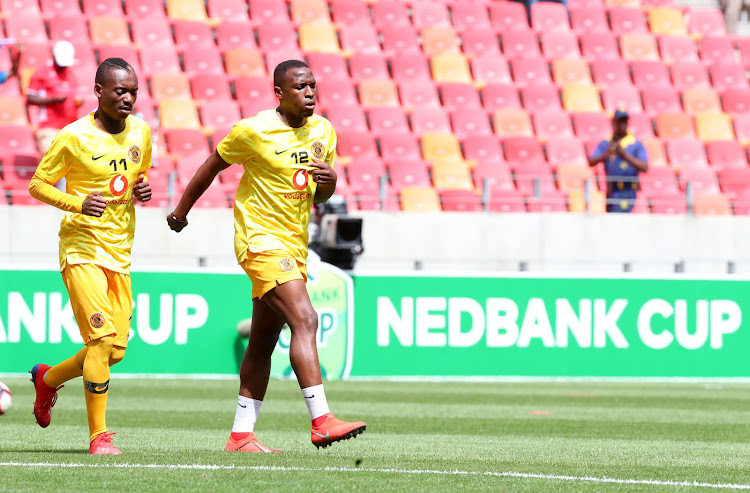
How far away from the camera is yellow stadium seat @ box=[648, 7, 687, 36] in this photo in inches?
877

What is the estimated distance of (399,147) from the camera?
1795 centimetres

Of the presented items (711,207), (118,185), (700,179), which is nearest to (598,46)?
(700,179)

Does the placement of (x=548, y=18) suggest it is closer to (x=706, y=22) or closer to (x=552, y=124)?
(x=552, y=124)

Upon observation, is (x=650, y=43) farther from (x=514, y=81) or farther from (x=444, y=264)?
(x=444, y=264)

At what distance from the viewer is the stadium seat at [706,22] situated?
22672mm

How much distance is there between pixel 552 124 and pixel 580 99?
0.99m

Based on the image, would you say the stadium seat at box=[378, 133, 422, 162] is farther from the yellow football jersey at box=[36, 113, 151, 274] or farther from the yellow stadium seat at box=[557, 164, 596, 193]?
the yellow football jersey at box=[36, 113, 151, 274]

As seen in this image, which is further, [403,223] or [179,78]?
[179,78]

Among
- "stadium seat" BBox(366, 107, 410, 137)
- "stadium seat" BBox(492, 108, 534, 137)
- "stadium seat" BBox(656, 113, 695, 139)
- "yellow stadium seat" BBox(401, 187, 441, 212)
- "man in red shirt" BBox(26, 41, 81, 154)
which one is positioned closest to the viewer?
"man in red shirt" BBox(26, 41, 81, 154)

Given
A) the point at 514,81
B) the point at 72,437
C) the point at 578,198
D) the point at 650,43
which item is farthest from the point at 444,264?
the point at 72,437

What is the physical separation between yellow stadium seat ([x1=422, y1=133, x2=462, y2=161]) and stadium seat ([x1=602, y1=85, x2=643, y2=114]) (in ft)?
10.4

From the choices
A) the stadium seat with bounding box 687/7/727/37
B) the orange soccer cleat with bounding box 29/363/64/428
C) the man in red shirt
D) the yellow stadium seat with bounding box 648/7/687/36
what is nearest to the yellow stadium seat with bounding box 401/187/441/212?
the man in red shirt

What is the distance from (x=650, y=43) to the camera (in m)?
21.7

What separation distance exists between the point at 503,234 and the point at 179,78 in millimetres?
5193
